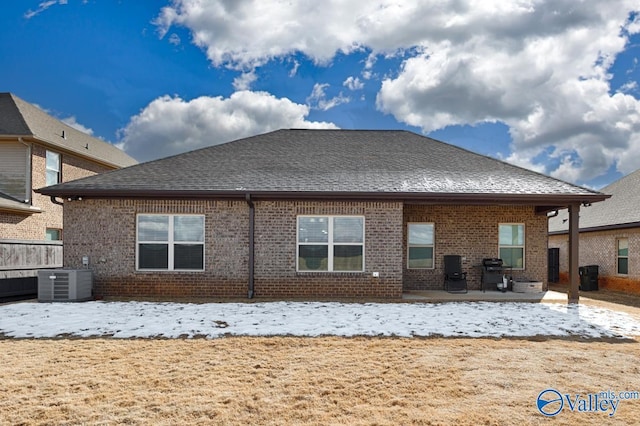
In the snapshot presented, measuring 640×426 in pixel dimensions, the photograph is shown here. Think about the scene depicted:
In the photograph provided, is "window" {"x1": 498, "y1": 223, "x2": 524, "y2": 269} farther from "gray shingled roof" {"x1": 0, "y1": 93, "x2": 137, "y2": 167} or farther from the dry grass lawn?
"gray shingled roof" {"x1": 0, "y1": 93, "x2": 137, "y2": 167}

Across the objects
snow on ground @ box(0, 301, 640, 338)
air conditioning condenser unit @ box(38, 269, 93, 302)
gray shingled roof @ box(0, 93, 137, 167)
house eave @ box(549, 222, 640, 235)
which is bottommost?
snow on ground @ box(0, 301, 640, 338)

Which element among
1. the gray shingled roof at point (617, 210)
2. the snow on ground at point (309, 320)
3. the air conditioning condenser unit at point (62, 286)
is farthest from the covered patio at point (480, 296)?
the air conditioning condenser unit at point (62, 286)

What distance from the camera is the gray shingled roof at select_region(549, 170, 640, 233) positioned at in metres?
13.2

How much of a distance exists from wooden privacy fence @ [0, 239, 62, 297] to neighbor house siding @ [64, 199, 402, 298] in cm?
166

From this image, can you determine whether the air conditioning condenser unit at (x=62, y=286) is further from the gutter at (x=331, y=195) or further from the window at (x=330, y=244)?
the window at (x=330, y=244)

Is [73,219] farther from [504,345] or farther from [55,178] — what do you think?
[504,345]

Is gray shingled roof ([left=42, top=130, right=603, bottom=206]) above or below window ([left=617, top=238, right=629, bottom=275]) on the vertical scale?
above

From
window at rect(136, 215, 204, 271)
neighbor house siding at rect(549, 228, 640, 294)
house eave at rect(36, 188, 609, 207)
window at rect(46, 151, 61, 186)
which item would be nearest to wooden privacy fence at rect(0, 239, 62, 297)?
house eave at rect(36, 188, 609, 207)

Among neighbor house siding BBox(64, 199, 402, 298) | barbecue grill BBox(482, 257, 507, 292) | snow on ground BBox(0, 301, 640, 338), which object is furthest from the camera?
barbecue grill BBox(482, 257, 507, 292)

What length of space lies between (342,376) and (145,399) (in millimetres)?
2011

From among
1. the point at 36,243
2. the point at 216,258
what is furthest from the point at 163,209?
the point at 36,243

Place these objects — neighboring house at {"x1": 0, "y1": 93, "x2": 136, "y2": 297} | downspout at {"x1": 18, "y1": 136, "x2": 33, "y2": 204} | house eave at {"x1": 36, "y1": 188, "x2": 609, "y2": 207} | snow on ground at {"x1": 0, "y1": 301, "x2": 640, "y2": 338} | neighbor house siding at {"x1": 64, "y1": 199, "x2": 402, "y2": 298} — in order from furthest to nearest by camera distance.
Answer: downspout at {"x1": 18, "y1": 136, "x2": 33, "y2": 204} → neighboring house at {"x1": 0, "y1": 93, "x2": 136, "y2": 297} → neighbor house siding at {"x1": 64, "y1": 199, "x2": 402, "y2": 298} → house eave at {"x1": 36, "y1": 188, "x2": 609, "y2": 207} → snow on ground at {"x1": 0, "y1": 301, "x2": 640, "y2": 338}

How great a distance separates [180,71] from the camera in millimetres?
15617

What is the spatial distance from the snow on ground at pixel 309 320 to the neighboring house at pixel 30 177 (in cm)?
230
